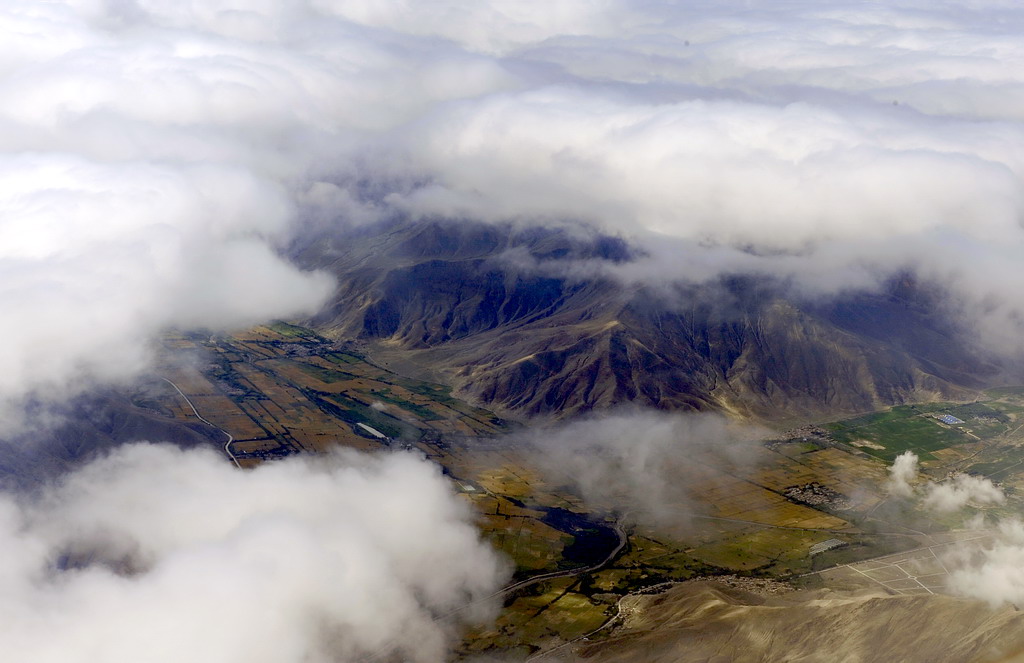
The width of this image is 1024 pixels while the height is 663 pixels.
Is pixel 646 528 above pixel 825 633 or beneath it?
beneath

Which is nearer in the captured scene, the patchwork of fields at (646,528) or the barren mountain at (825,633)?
the barren mountain at (825,633)

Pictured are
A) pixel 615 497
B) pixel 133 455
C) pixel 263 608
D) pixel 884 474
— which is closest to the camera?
pixel 263 608

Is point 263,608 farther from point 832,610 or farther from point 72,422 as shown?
point 72,422

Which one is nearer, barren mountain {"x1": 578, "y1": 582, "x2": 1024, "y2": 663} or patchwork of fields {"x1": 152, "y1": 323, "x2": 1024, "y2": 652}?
barren mountain {"x1": 578, "y1": 582, "x2": 1024, "y2": 663}

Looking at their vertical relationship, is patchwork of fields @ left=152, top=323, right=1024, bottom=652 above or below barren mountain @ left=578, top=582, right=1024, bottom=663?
below

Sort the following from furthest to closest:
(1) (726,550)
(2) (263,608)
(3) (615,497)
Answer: (3) (615,497)
(1) (726,550)
(2) (263,608)

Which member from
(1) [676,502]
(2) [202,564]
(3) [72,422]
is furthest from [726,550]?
(3) [72,422]

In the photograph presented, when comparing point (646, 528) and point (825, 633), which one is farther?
point (646, 528)

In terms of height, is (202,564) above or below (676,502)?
above

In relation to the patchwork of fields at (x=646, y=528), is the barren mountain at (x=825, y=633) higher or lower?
higher

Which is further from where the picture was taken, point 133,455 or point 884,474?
point 884,474
